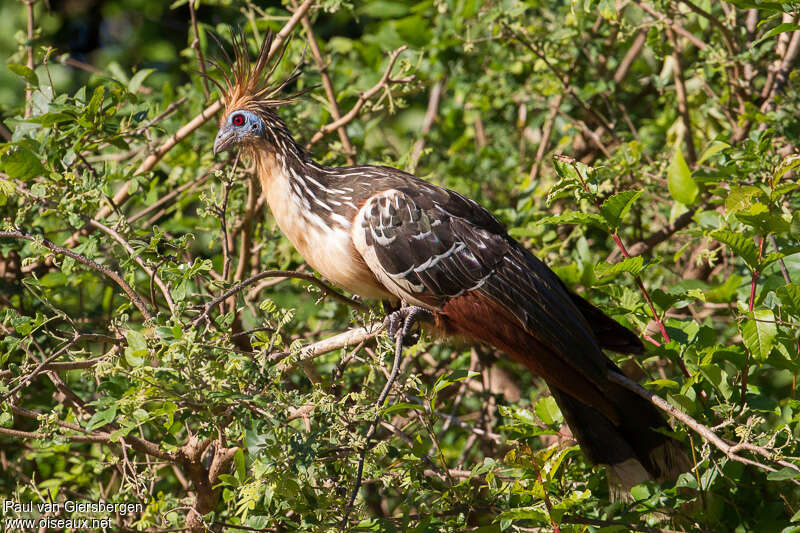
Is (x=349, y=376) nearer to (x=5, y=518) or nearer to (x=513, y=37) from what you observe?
(x=5, y=518)

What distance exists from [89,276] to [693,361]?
2715 mm

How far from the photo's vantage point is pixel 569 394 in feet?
10.6

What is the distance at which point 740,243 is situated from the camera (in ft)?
8.72

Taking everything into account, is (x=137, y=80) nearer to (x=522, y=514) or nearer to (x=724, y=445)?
(x=522, y=514)

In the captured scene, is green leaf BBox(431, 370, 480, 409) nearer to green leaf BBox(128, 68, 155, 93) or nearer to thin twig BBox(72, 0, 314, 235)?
thin twig BBox(72, 0, 314, 235)

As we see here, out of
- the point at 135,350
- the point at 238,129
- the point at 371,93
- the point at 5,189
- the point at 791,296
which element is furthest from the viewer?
the point at 371,93

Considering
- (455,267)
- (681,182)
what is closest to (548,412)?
(455,267)

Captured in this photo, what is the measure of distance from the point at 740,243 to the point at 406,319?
1252 millimetres

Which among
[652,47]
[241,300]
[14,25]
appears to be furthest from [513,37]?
[14,25]

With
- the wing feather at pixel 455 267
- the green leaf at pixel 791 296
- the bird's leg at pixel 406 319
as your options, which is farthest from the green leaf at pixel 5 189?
the green leaf at pixel 791 296

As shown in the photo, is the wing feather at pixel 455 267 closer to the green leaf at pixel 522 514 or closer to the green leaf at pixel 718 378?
the green leaf at pixel 718 378

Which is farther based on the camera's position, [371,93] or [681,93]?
[681,93]

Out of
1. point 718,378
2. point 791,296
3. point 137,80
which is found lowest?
point 718,378

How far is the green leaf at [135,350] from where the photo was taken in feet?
7.25
